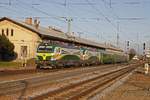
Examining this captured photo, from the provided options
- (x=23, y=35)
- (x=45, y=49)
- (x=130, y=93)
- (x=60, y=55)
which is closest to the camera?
(x=130, y=93)

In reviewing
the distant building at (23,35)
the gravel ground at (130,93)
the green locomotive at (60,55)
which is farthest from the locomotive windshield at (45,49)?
the distant building at (23,35)

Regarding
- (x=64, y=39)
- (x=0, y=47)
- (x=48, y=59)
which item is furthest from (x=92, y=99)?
(x=64, y=39)

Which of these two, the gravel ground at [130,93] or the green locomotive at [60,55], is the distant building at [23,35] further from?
the gravel ground at [130,93]

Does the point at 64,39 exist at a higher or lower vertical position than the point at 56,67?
higher

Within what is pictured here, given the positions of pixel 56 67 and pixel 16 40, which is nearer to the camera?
pixel 56 67

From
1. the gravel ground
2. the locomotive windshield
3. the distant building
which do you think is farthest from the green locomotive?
the gravel ground

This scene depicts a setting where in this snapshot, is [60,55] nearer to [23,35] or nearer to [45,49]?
[45,49]

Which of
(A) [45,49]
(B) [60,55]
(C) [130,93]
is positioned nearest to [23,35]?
(B) [60,55]

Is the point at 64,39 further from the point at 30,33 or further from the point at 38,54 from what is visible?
the point at 38,54

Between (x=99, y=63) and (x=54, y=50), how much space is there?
115 feet

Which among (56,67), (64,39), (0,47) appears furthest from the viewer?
(64,39)

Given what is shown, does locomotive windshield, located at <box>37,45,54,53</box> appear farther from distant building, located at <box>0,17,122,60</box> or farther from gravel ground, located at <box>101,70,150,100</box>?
distant building, located at <box>0,17,122,60</box>

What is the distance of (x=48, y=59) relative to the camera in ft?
137

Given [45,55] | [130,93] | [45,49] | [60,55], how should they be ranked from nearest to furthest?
[130,93] → [45,55] → [45,49] → [60,55]
